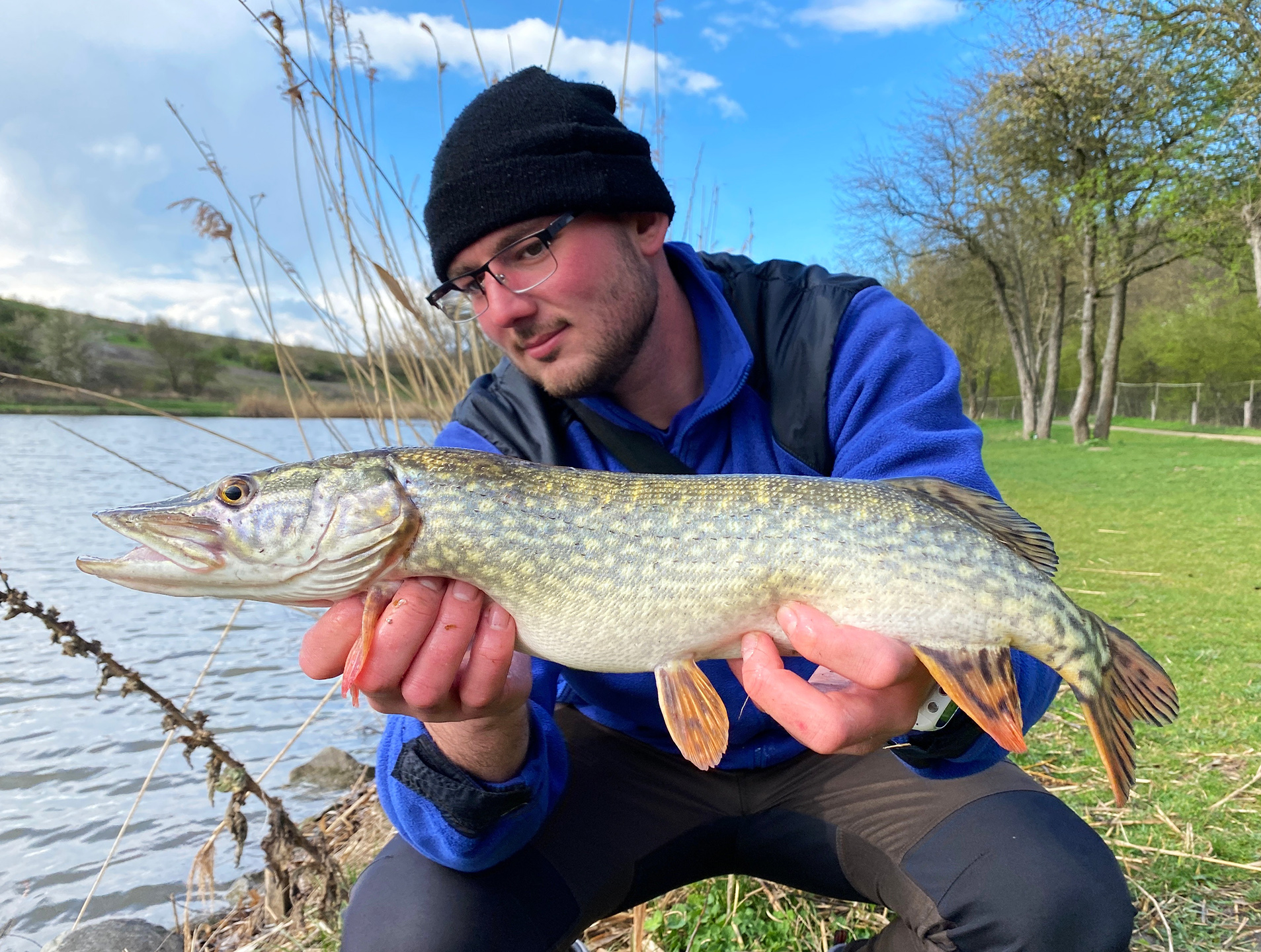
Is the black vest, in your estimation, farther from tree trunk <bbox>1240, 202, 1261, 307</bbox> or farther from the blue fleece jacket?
tree trunk <bbox>1240, 202, 1261, 307</bbox>

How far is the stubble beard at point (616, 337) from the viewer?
2.39 metres

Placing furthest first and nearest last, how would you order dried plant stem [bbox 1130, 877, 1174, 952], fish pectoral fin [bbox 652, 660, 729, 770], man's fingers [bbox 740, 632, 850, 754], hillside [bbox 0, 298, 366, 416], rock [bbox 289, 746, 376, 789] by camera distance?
hillside [bbox 0, 298, 366, 416] < rock [bbox 289, 746, 376, 789] < dried plant stem [bbox 1130, 877, 1174, 952] < fish pectoral fin [bbox 652, 660, 729, 770] < man's fingers [bbox 740, 632, 850, 754]

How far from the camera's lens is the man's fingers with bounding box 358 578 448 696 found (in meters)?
1.61

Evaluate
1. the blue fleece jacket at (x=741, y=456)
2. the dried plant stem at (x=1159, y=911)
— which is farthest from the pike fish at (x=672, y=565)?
the dried plant stem at (x=1159, y=911)

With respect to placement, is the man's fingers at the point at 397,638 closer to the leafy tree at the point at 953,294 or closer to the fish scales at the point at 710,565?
the fish scales at the point at 710,565

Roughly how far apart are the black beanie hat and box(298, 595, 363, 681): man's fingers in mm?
1345

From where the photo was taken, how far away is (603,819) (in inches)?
79.7

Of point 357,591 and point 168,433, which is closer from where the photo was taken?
point 357,591

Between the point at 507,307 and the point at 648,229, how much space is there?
69 centimetres

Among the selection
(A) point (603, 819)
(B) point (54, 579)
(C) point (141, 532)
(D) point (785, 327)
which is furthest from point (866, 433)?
(B) point (54, 579)

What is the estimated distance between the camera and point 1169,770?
285cm

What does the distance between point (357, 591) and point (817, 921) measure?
172 cm

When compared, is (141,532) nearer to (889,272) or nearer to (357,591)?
(357,591)

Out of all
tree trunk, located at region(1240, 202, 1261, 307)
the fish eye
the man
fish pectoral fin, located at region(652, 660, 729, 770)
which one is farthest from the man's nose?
tree trunk, located at region(1240, 202, 1261, 307)
